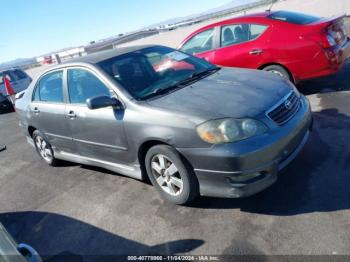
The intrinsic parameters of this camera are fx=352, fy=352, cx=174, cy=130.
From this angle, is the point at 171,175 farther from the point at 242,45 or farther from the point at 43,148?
the point at 242,45

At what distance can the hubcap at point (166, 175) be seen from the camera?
361cm

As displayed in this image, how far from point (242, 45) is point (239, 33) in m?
0.27

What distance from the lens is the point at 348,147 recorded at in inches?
166

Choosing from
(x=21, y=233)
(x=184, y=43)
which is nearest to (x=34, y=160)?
(x=21, y=233)

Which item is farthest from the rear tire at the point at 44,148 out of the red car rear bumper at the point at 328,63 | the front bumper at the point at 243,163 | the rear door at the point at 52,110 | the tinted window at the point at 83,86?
the red car rear bumper at the point at 328,63

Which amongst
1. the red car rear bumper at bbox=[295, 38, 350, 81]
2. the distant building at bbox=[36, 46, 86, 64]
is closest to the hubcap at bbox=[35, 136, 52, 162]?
the red car rear bumper at bbox=[295, 38, 350, 81]

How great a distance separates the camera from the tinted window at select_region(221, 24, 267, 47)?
6398 millimetres

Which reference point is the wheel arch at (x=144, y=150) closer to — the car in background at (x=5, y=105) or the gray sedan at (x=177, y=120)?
the gray sedan at (x=177, y=120)

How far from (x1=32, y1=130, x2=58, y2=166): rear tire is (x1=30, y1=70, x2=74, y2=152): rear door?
0.62ft

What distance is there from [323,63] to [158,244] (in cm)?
423

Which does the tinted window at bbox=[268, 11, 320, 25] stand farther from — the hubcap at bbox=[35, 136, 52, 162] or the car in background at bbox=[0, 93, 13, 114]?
the car in background at bbox=[0, 93, 13, 114]

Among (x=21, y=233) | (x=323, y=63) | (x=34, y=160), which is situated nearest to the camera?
(x=21, y=233)

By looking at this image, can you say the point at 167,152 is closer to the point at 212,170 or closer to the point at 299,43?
the point at 212,170

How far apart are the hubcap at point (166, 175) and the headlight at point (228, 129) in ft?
1.80
